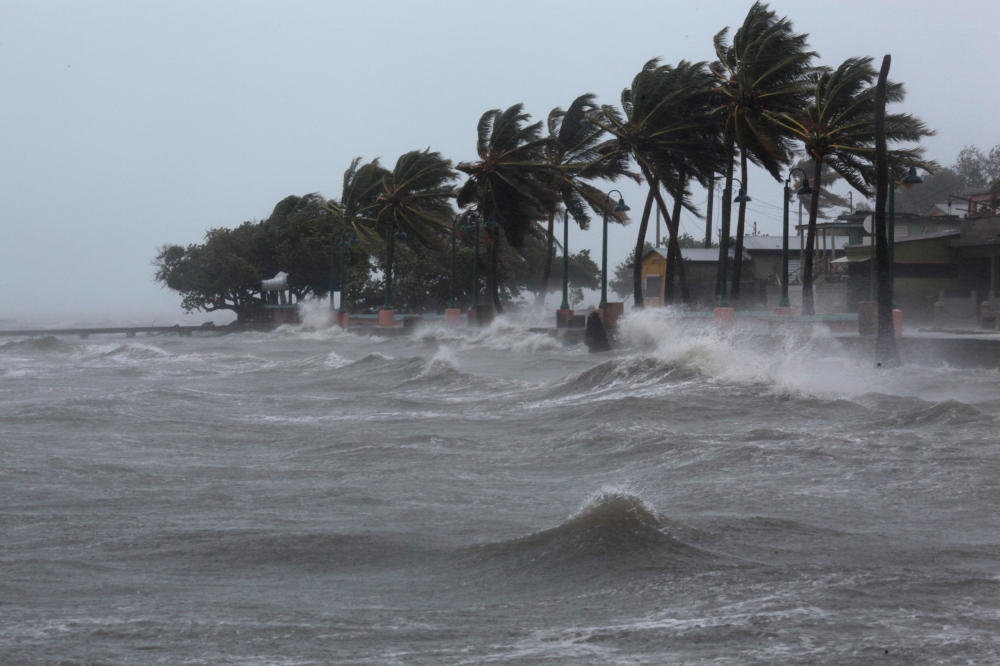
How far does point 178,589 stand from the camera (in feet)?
16.8

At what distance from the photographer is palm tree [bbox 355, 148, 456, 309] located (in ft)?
157

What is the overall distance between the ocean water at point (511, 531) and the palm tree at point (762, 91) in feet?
62.9

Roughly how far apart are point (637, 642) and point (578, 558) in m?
1.41

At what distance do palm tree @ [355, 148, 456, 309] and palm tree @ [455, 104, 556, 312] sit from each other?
464 centimetres

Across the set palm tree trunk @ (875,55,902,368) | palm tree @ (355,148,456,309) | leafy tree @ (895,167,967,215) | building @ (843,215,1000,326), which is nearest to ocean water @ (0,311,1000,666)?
palm tree trunk @ (875,55,902,368)

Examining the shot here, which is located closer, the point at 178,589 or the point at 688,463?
the point at 178,589

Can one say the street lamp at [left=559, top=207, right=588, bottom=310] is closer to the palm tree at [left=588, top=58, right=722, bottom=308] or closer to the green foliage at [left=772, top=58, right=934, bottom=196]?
the palm tree at [left=588, top=58, right=722, bottom=308]

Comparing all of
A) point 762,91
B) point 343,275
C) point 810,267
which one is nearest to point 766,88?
point 762,91

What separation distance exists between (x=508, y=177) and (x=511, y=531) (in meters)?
35.9

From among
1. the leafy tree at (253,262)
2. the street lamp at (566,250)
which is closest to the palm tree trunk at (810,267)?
the street lamp at (566,250)

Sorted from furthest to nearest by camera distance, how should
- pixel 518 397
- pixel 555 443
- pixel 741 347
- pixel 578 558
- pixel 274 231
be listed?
pixel 274 231
pixel 741 347
pixel 518 397
pixel 555 443
pixel 578 558

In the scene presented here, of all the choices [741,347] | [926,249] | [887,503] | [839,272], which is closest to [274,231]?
[839,272]

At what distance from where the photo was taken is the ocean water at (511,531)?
13.9 feet

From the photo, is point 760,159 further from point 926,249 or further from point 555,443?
point 555,443
